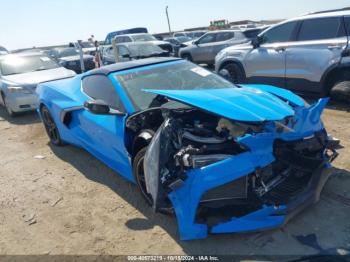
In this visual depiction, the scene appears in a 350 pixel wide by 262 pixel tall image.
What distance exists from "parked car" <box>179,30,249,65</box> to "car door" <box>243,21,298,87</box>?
4992mm

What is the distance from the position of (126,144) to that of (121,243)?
3.33 feet

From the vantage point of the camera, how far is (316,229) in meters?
3.03

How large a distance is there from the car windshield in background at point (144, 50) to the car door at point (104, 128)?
7.11 m

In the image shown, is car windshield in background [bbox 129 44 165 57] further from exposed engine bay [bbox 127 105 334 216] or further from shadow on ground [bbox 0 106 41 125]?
exposed engine bay [bbox 127 105 334 216]

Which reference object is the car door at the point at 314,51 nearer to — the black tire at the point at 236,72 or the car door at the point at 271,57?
the car door at the point at 271,57

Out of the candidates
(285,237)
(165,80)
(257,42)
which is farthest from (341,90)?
(285,237)

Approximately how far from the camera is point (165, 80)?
13.9ft

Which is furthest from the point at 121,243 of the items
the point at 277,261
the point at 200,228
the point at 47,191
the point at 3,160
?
the point at 3,160

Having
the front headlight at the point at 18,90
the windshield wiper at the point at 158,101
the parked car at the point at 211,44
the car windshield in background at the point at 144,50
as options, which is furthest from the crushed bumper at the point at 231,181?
the parked car at the point at 211,44

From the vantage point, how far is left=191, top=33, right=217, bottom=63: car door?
13383 millimetres

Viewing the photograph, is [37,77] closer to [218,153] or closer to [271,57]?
[271,57]

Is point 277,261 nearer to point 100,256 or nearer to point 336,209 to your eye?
point 336,209

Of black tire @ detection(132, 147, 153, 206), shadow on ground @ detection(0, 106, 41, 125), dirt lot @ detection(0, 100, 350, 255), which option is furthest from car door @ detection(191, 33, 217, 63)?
black tire @ detection(132, 147, 153, 206)

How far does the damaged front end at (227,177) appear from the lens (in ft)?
9.20
